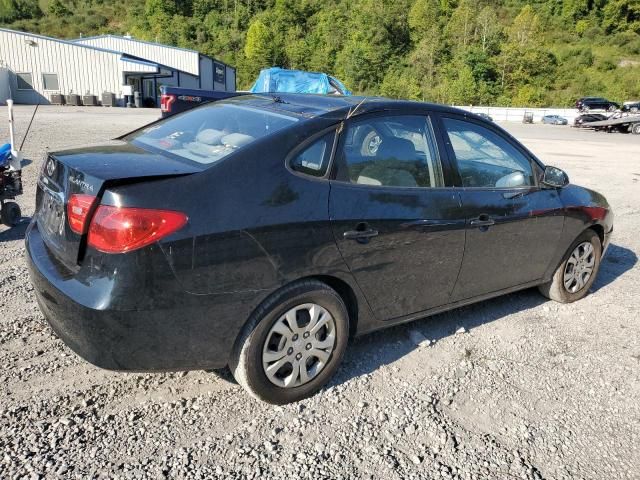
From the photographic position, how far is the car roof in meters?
3.19

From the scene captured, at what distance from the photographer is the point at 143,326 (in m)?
2.47

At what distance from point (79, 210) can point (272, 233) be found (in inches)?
36.8

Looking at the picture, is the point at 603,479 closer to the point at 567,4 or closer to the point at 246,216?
the point at 246,216

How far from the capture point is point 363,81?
7875cm

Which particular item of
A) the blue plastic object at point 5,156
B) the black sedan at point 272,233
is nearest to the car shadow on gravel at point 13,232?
the blue plastic object at point 5,156

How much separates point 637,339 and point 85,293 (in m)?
4.01

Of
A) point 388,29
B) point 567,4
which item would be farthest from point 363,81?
point 567,4

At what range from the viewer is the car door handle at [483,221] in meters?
3.62

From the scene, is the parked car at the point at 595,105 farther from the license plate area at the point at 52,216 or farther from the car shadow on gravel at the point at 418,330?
the license plate area at the point at 52,216

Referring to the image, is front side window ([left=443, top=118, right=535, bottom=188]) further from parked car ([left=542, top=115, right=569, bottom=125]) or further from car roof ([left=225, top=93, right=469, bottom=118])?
parked car ([left=542, top=115, right=569, bottom=125])

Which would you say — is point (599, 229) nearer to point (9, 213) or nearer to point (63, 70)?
point (9, 213)

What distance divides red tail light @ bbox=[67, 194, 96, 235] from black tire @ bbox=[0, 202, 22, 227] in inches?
146

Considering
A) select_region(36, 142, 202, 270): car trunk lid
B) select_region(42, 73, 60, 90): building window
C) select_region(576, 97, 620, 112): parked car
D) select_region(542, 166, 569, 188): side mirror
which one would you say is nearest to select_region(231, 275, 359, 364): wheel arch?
select_region(36, 142, 202, 270): car trunk lid

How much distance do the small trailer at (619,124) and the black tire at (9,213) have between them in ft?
111
